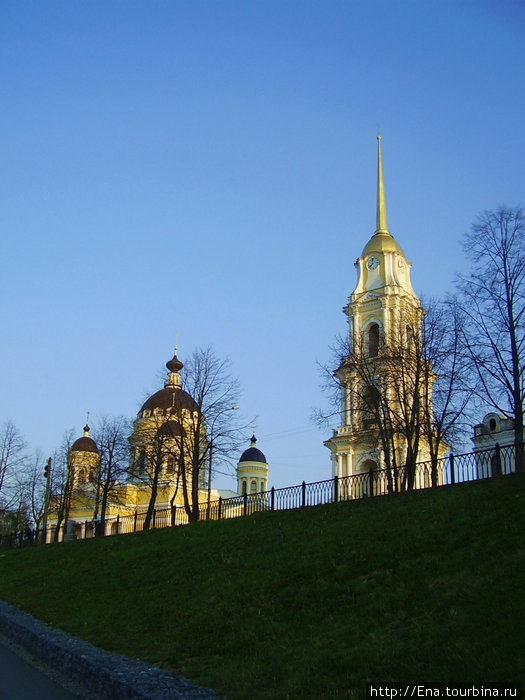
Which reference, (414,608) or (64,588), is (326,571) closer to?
(414,608)

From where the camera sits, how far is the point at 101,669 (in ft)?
32.4

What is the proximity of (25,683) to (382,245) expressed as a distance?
165ft

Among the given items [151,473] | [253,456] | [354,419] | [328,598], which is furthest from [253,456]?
[328,598]

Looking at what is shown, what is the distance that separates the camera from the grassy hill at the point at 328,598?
854 cm

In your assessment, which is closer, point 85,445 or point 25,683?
point 25,683

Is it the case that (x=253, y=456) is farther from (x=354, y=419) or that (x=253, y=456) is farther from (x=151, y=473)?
(x=151, y=473)

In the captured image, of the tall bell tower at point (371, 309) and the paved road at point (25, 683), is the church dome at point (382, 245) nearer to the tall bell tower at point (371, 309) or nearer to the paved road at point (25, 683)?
the tall bell tower at point (371, 309)

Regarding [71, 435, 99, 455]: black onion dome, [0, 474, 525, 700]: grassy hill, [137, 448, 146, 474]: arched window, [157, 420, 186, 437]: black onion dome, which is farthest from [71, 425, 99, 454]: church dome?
[0, 474, 525, 700]: grassy hill

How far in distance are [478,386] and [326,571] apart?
13293mm

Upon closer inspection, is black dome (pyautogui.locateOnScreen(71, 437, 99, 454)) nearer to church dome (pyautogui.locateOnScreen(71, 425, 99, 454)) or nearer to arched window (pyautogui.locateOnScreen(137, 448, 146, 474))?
church dome (pyautogui.locateOnScreen(71, 425, 99, 454))

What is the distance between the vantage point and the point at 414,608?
1012cm

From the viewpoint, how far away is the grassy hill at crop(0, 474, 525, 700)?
336 inches

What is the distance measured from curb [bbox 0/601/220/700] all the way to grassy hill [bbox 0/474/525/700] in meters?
0.53

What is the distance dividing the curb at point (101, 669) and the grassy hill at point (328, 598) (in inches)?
21.0
